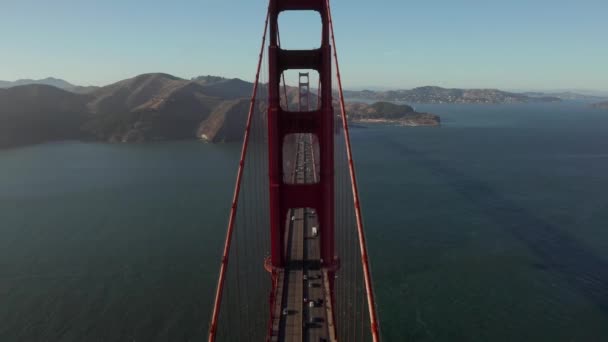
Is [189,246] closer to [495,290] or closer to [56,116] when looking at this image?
[495,290]

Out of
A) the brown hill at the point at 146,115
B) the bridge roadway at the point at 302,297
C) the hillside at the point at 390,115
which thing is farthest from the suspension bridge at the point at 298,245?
the hillside at the point at 390,115

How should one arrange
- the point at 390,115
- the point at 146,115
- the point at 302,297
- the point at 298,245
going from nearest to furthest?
the point at 302,297 → the point at 298,245 → the point at 146,115 → the point at 390,115

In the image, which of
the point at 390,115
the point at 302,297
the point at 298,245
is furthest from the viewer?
the point at 390,115

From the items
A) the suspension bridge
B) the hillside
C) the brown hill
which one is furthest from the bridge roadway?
the hillside

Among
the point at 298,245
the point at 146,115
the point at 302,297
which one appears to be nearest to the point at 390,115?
the point at 146,115

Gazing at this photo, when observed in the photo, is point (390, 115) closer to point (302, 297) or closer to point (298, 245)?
point (298, 245)

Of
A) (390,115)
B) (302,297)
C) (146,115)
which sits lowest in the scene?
(302,297)

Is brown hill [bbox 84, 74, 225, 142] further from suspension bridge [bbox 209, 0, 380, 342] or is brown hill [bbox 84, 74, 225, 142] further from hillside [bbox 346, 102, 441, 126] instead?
suspension bridge [bbox 209, 0, 380, 342]

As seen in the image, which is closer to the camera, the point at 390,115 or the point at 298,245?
the point at 298,245

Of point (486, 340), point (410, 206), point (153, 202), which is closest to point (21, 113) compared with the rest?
point (153, 202)
